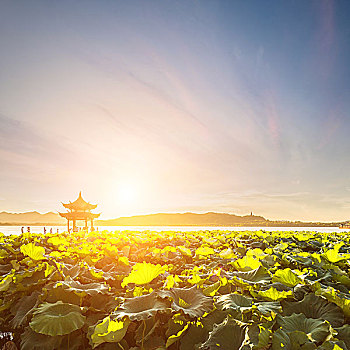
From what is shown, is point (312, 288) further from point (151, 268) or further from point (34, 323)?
point (34, 323)

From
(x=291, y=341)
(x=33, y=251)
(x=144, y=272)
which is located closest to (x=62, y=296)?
(x=144, y=272)

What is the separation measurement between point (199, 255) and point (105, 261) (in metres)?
0.98

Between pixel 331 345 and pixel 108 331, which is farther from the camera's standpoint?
pixel 108 331

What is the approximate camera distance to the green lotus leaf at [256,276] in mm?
1717

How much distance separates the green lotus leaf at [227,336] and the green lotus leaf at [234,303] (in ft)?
0.26

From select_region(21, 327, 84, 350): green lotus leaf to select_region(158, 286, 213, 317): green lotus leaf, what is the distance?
625 millimetres

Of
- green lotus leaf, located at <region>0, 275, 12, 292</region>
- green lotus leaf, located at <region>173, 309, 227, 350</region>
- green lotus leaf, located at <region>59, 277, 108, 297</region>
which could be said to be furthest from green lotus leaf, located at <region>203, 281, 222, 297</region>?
green lotus leaf, located at <region>0, 275, 12, 292</region>

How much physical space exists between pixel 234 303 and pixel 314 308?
1.34ft

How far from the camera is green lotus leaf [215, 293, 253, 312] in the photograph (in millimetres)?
1375

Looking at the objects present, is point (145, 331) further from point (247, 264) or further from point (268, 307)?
point (247, 264)

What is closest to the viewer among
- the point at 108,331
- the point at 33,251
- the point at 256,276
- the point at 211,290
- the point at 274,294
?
the point at 108,331

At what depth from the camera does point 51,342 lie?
1.66 m

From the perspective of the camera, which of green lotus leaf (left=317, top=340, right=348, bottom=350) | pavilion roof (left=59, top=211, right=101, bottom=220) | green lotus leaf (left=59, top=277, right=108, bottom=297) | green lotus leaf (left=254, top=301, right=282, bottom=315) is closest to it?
green lotus leaf (left=317, top=340, right=348, bottom=350)

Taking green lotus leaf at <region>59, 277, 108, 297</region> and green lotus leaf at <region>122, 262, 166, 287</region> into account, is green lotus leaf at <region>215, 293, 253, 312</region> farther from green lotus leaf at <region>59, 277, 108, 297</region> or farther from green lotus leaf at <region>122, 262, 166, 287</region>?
green lotus leaf at <region>59, 277, 108, 297</region>
